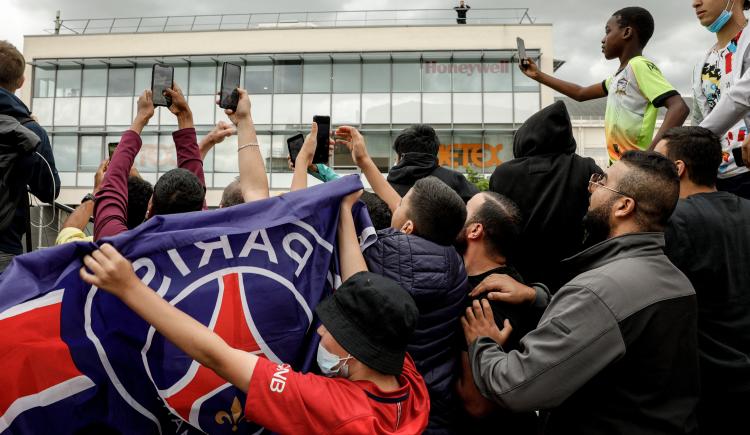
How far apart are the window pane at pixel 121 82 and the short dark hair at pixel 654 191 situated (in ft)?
95.2

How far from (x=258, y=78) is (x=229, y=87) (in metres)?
26.0

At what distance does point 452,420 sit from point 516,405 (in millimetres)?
444

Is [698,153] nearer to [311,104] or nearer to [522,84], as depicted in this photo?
[311,104]

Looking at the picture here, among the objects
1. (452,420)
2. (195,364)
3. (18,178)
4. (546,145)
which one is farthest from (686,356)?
(18,178)

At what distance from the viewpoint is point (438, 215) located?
262cm

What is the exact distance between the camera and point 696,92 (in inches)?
155

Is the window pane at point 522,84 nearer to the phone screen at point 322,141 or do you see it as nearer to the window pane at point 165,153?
the window pane at point 165,153

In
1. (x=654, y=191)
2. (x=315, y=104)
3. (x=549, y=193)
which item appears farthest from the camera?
(x=315, y=104)

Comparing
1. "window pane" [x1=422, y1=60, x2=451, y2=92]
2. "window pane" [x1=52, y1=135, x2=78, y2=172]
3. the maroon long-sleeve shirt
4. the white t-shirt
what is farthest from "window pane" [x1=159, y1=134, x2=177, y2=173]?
the white t-shirt

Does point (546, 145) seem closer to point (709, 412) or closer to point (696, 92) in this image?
point (696, 92)

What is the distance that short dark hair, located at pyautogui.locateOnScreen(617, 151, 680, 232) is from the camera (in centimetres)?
244

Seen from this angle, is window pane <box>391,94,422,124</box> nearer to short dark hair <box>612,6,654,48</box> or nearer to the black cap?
short dark hair <box>612,6,654,48</box>

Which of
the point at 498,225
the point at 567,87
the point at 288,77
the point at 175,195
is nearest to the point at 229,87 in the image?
the point at 175,195

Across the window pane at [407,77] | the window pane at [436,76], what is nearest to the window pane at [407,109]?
the window pane at [407,77]
